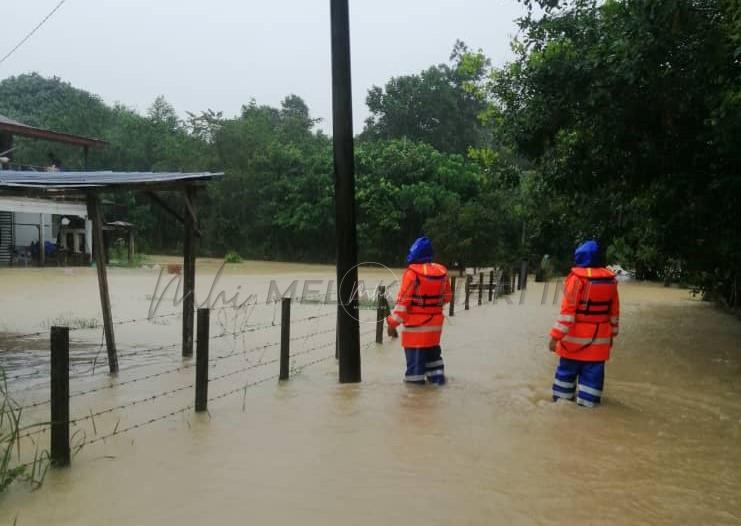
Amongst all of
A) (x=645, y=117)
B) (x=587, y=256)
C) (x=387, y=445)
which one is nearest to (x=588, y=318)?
(x=587, y=256)

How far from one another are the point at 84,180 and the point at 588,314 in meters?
5.56

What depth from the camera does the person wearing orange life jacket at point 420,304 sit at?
277 inches

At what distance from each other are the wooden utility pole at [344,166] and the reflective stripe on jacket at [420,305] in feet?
1.67

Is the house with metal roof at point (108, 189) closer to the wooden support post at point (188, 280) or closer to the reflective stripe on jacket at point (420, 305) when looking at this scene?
the wooden support post at point (188, 280)

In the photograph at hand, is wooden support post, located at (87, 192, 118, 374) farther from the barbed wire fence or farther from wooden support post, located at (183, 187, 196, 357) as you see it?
wooden support post, located at (183, 187, 196, 357)

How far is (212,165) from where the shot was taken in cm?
4659

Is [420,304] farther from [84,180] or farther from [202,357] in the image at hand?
[84,180]

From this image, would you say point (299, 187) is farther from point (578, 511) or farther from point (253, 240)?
point (578, 511)

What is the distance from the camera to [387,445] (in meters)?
5.45

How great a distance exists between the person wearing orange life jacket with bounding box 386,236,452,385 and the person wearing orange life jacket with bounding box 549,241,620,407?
128 cm

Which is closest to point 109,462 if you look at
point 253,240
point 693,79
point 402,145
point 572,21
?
point 693,79

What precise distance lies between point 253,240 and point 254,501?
1686 inches

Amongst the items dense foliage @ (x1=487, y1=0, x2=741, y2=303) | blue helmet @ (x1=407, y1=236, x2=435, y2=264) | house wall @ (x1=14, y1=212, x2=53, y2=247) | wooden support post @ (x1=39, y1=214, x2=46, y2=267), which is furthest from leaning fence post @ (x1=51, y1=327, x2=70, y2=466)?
house wall @ (x1=14, y1=212, x2=53, y2=247)

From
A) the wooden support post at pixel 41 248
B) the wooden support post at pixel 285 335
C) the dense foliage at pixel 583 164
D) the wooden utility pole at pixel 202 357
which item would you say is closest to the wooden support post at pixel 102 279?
the wooden support post at pixel 285 335
